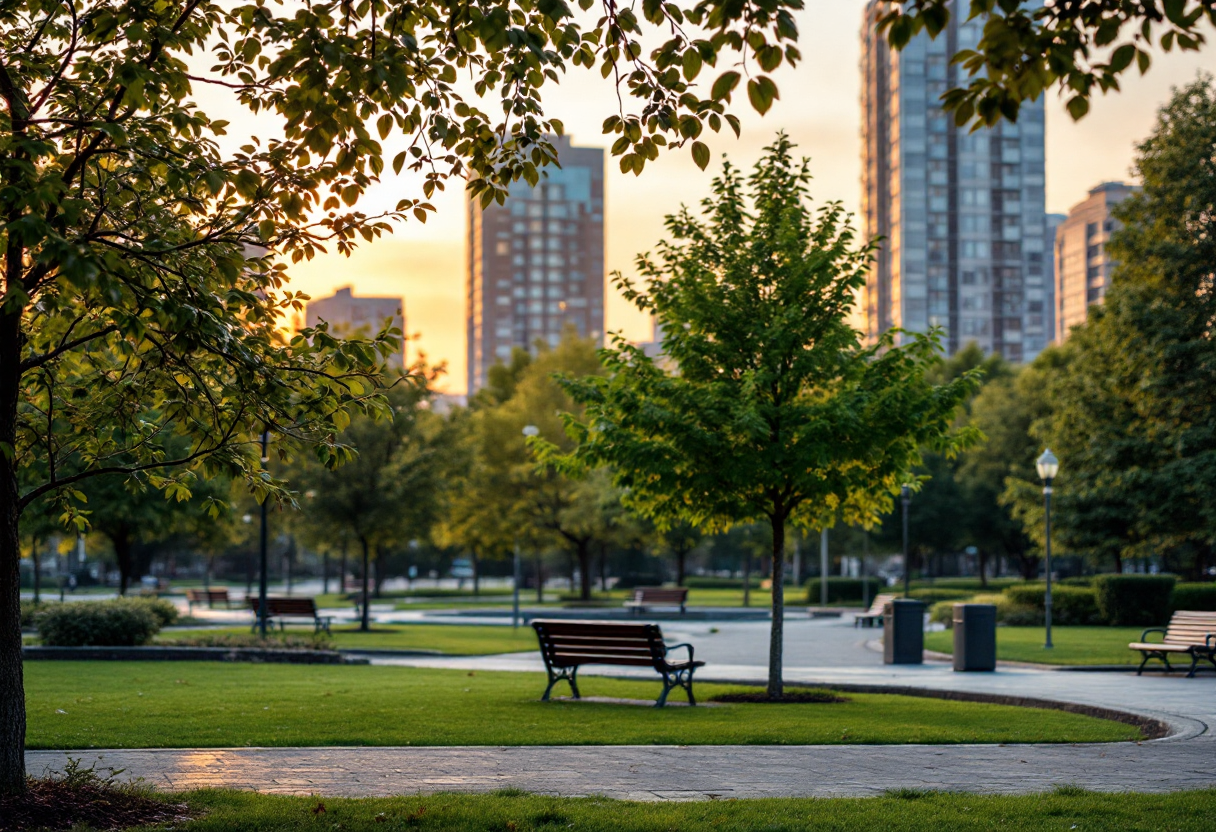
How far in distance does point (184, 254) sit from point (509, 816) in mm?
3939

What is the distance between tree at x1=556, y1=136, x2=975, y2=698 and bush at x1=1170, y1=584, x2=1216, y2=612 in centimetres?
1914

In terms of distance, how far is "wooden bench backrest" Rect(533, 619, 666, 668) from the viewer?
46.2 feet

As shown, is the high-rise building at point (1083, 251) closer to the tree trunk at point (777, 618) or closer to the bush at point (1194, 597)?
the bush at point (1194, 597)

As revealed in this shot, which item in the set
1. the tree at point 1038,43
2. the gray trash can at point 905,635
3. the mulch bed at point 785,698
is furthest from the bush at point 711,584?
the tree at point 1038,43

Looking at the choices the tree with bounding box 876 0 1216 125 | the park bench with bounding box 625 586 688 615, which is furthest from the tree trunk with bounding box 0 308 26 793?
the park bench with bounding box 625 586 688 615

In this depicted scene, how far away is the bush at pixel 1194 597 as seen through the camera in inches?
1214

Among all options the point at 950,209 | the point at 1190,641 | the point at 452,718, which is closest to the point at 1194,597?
the point at 1190,641

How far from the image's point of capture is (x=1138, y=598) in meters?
32.7

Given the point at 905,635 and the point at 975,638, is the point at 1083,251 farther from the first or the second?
the point at 975,638

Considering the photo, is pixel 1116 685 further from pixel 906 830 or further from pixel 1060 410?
pixel 1060 410

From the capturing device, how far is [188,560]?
106250 mm

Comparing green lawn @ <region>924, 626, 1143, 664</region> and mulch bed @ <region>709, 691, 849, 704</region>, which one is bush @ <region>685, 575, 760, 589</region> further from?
mulch bed @ <region>709, 691, 849, 704</region>

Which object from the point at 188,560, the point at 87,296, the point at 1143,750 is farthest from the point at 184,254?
the point at 188,560

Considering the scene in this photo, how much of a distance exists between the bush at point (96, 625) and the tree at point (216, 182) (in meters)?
15.3
